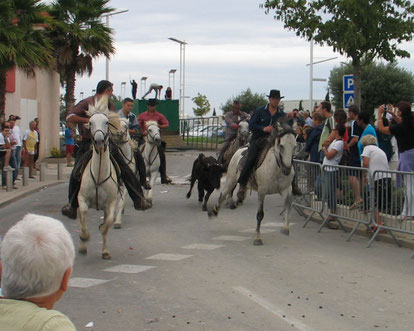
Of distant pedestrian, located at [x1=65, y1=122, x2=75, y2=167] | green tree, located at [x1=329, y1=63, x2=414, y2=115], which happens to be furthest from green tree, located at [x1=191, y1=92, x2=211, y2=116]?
distant pedestrian, located at [x1=65, y1=122, x2=75, y2=167]

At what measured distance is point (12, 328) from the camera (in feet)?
8.55

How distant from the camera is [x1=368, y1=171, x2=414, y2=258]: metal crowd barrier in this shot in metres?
10.5

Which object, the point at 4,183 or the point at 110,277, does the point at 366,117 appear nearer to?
the point at 110,277

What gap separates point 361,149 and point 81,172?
18.8 feet

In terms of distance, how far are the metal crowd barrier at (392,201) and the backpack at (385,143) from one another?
4089 mm

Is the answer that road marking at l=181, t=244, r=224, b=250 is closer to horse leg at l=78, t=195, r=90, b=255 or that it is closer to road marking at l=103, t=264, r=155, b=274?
road marking at l=103, t=264, r=155, b=274

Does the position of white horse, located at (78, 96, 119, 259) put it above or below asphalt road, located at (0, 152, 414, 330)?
above

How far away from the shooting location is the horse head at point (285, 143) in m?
11.2

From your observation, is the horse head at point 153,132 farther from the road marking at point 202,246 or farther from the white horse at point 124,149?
the road marking at point 202,246

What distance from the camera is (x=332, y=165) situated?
12.4 meters

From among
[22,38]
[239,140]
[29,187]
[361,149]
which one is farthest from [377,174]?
[22,38]

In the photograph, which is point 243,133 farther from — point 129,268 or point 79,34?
point 79,34

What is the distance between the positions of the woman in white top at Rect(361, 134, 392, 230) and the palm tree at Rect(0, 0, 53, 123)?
570 inches

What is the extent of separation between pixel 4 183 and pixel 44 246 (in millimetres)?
18179
